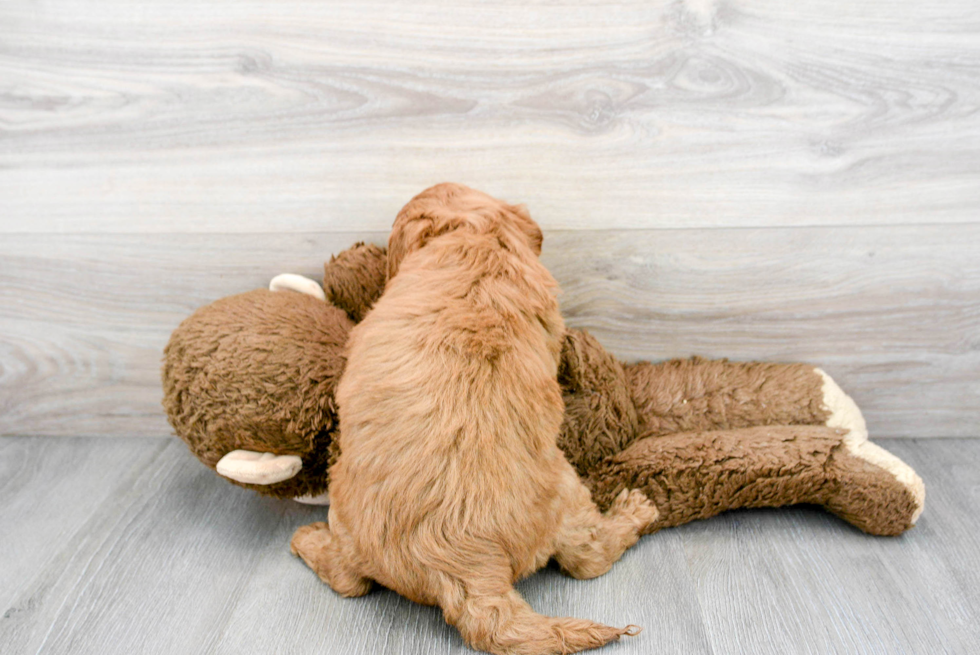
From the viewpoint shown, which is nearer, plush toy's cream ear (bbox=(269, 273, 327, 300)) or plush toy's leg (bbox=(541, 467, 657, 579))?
plush toy's leg (bbox=(541, 467, 657, 579))

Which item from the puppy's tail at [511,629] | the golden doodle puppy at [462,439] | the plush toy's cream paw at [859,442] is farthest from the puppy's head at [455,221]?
the plush toy's cream paw at [859,442]

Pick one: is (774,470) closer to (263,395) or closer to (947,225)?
(947,225)

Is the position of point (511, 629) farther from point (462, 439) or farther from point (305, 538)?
point (305, 538)

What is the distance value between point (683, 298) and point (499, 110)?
1.55 feet

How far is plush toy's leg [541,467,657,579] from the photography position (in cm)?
97

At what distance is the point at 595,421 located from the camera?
1.11 metres

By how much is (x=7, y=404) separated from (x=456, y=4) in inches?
46.8

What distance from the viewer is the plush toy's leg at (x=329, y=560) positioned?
952 mm

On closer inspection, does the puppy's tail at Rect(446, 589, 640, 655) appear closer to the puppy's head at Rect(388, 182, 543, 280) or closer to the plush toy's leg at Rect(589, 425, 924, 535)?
the plush toy's leg at Rect(589, 425, 924, 535)

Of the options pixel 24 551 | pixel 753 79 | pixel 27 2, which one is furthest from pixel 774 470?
pixel 27 2

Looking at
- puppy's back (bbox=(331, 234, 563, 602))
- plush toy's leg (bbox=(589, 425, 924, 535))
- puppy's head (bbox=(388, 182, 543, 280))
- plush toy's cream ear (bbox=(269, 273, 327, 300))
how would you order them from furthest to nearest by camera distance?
plush toy's cream ear (bbox=(269, 273, 327, 300)) < plush toy's leg (bbox=(589, 425, 924, 535)) < puppy's head (bbox=(388, 182, 543, 280)) < puppy's back (bbox=(331, 234, 563, 602))

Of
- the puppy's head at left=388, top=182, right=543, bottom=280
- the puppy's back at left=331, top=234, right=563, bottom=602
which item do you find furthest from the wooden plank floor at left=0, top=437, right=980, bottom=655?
the puppy's head at left=388, top=182, right=543, bottom=280

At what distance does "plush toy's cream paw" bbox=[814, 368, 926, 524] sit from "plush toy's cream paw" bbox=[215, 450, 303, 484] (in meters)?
0.89

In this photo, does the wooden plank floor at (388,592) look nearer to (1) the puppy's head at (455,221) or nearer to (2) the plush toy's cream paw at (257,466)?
(2) the plush toy's cream paw at (257,466)
